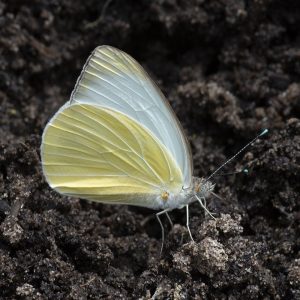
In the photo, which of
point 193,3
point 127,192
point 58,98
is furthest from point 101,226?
point 193,3

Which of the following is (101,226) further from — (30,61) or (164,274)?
(30,61)

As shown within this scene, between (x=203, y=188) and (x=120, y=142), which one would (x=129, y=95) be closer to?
(x=120, y=142)

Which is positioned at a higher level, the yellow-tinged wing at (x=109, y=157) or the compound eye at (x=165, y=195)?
the yellow-tinged wing at (x=109, y=157)

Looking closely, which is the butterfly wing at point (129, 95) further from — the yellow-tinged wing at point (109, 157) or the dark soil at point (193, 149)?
the dark soil at point (193, 149)

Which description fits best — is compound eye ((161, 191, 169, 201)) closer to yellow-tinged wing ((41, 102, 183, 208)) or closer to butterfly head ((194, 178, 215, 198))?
yellow-tinged wing ((41, 102, 183, 208))

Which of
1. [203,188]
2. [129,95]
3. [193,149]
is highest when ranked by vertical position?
[129,95]

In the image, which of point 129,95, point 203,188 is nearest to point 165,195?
point 203,188

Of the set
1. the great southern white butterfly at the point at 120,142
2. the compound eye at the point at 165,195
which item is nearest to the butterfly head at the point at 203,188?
the great southern white butterfly at the point at 120,142
